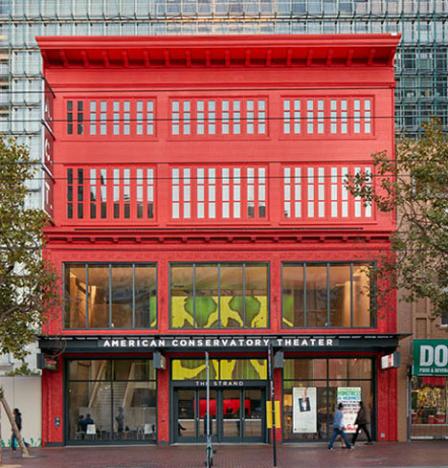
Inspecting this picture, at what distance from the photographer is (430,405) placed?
128 ft

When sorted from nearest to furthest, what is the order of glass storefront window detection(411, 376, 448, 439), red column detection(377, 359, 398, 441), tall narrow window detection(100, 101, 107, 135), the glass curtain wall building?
1. red column detection(377, 359, 398, 441)
2. glass storefront window detection(411, 376, 448, 439)
3. tall narrow window detection(100, 101, 107, 135)
4. the glass curtain wall building

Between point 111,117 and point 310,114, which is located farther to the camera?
point 111,117

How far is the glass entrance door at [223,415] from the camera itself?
38.7m

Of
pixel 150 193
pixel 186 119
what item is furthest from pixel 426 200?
pixel 150 193

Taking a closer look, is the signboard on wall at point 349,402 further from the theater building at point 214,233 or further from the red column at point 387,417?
the red column at point 387,417

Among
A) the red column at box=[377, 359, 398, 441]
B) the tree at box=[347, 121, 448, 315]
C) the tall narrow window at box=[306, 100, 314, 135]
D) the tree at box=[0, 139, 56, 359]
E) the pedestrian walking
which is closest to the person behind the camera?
the tree at box=[347, 121, 448, 315]

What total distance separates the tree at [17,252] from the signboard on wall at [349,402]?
44.3 ft

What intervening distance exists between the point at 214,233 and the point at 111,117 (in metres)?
6.55

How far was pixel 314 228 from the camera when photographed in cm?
3906

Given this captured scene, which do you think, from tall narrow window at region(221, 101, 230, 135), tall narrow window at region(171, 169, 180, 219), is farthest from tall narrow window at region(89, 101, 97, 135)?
tall narrow window at region(221, 101, 230, 135)

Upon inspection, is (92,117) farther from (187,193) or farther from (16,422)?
(16,422)

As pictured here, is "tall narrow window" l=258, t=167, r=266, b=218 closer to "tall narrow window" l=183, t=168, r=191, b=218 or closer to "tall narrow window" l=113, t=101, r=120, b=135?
"tall narrow window" l=183, t=168, r=191, b=218

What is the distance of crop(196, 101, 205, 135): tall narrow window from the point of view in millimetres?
39938

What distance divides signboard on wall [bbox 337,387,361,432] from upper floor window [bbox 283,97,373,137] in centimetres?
1060
